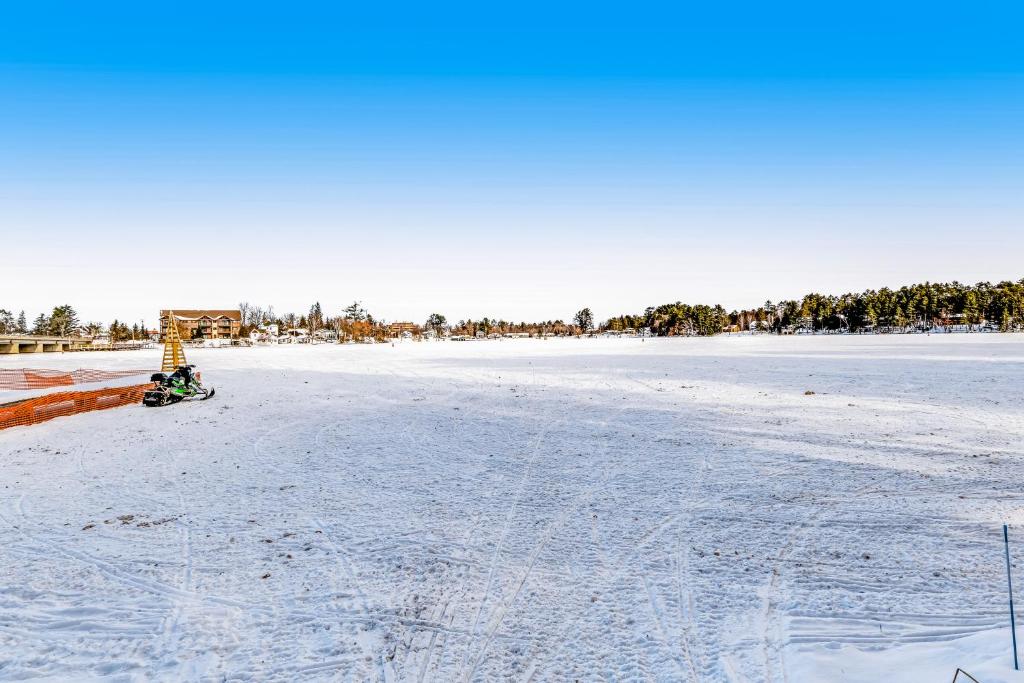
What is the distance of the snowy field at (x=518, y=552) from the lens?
3924mm

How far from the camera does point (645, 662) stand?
3.84 meters

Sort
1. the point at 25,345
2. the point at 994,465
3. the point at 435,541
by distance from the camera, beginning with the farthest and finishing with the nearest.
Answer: the point at 25,345 < the point at 994,465 < the point at 435,541

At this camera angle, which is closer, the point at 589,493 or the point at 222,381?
the point at 589,493

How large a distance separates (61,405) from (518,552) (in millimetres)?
16892

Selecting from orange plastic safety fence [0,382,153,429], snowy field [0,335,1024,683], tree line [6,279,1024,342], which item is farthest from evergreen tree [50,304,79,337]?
snowy field [0,335,1024,683]

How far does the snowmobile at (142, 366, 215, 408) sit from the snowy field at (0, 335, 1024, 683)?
4.75 meters

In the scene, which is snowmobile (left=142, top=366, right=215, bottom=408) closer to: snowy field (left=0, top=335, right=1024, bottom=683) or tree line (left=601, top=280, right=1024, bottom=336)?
snowy field (left=0, top=335, right=1024, bottom=683)

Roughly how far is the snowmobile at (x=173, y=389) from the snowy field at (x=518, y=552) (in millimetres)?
4749

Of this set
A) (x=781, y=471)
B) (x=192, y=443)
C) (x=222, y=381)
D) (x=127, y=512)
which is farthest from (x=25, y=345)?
(x=781, y=471)

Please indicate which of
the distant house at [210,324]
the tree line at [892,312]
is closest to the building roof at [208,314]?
the distant house at [210,324]

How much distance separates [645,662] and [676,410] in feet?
36.9

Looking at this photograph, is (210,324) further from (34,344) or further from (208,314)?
(34,344)

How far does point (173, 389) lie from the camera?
17.5 m

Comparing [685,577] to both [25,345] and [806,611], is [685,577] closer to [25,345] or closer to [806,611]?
[806,611]
